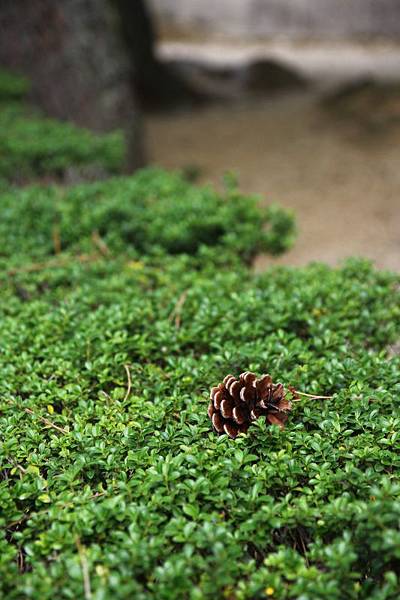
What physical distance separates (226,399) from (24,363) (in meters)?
0.80

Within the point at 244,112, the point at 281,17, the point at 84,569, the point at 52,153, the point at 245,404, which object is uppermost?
the point at 281,17

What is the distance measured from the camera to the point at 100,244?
12.3 ft

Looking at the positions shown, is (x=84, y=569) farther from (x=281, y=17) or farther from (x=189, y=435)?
(x=281, y=17)

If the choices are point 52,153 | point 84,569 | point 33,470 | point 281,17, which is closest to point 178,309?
Answer: point 33,470

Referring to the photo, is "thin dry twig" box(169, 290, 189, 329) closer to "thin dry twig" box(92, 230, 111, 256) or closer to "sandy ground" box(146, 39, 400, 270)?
"thin dry twig" box(92, 230, 111, 256)

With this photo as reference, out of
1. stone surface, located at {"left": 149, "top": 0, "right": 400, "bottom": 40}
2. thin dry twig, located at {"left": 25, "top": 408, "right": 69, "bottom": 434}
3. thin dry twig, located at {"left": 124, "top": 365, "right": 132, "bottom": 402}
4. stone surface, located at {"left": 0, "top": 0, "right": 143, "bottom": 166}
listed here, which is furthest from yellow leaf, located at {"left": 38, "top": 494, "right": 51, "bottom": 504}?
stone surface, located at {"left": 149, "top": 0, "right": 400, "bottom": 40}

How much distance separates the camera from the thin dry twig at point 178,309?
2750 millimetres

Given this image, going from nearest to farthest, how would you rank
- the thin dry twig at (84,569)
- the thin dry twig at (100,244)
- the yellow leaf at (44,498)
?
1. the thin dry twig at (84,569)
2. the yellow leaf at (44,498)
3. the thin dry twig at (100,244)

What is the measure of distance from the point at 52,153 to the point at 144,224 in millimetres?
1622

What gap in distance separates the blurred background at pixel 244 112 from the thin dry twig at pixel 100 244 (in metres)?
1.27

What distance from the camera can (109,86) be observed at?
6543 millimetres

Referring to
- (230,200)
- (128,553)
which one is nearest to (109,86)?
(230,200)

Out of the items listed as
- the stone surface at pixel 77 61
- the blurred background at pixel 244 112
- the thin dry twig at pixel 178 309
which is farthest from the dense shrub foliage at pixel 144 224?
the stone surface at pixel 77 61

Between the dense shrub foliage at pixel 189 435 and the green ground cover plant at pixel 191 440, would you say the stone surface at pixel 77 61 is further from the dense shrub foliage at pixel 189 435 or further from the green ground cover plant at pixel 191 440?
the green ground cover plant at pixel 191 440
